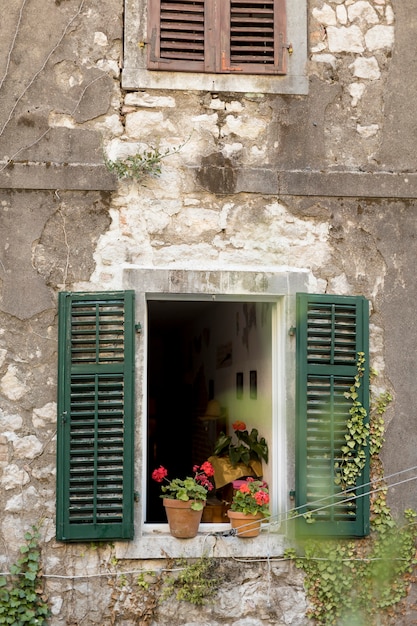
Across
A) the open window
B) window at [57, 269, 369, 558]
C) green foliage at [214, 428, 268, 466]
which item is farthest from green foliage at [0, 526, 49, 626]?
green foliage at [214, 428, 268, 466]

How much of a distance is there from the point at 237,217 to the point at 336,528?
217 cm

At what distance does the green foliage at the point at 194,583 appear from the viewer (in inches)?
231

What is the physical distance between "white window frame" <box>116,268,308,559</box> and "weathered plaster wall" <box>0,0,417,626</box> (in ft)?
0.33

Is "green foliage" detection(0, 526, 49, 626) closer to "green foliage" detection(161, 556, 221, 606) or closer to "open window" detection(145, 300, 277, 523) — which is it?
"green foliage" detection(161, 556, 221, 606)

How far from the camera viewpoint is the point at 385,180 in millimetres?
6277

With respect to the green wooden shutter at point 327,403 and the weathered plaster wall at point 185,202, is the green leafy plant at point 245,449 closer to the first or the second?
the green wooden shutter at point 327,403

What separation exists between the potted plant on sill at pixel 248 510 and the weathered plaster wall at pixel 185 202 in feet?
0.87

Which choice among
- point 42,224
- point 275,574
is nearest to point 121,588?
point 275,574

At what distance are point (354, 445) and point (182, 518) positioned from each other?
123cm

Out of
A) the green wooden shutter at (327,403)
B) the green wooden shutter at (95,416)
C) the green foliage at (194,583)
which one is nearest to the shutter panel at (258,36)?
the green wooden shutter at (327,403)

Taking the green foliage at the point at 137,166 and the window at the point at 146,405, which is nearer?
the window at the point at 146,405

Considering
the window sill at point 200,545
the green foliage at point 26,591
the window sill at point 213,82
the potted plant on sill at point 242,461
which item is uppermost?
the window sill at point 213,82

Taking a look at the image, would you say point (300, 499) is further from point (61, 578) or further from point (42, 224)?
point (42, 224)

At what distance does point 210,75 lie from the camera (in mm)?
6234
